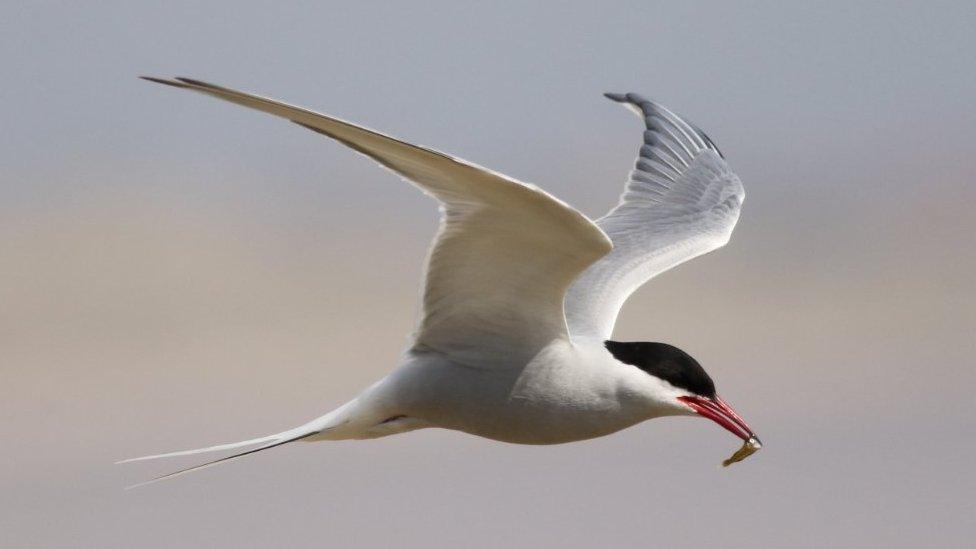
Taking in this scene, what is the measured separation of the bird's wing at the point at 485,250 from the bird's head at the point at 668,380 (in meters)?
0.33

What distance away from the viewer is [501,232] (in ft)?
15.6

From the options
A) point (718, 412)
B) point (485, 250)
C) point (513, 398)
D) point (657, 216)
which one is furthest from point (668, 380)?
point (657, 216)

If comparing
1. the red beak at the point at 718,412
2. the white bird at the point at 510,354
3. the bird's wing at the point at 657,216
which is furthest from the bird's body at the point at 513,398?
the bird's wing at the point at 657,216

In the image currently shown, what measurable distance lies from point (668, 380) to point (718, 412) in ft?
0.92

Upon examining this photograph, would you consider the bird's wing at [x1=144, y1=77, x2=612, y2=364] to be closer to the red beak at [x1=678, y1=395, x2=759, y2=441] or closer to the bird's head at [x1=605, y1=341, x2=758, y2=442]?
the bird's head at [x1=605, y1=341, x2=758, y2=442]

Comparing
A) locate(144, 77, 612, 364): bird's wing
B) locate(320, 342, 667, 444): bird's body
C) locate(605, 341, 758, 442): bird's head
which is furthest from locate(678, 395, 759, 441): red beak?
locate(144, 77, 612, 364): bird's wing

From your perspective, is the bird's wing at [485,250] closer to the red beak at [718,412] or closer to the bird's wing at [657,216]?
the red beak at [718,412]

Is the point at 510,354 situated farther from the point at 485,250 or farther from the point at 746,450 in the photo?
the point at 746,450

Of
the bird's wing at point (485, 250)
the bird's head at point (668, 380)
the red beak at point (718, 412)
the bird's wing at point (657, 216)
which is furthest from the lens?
the bird's wing at point (657, 216)

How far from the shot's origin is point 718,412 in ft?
18.2

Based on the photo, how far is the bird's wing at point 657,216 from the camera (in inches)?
255

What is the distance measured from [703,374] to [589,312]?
1.00 metres

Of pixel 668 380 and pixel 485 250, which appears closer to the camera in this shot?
pixel 485 250

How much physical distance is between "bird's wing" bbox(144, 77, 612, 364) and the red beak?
61 centimetres
